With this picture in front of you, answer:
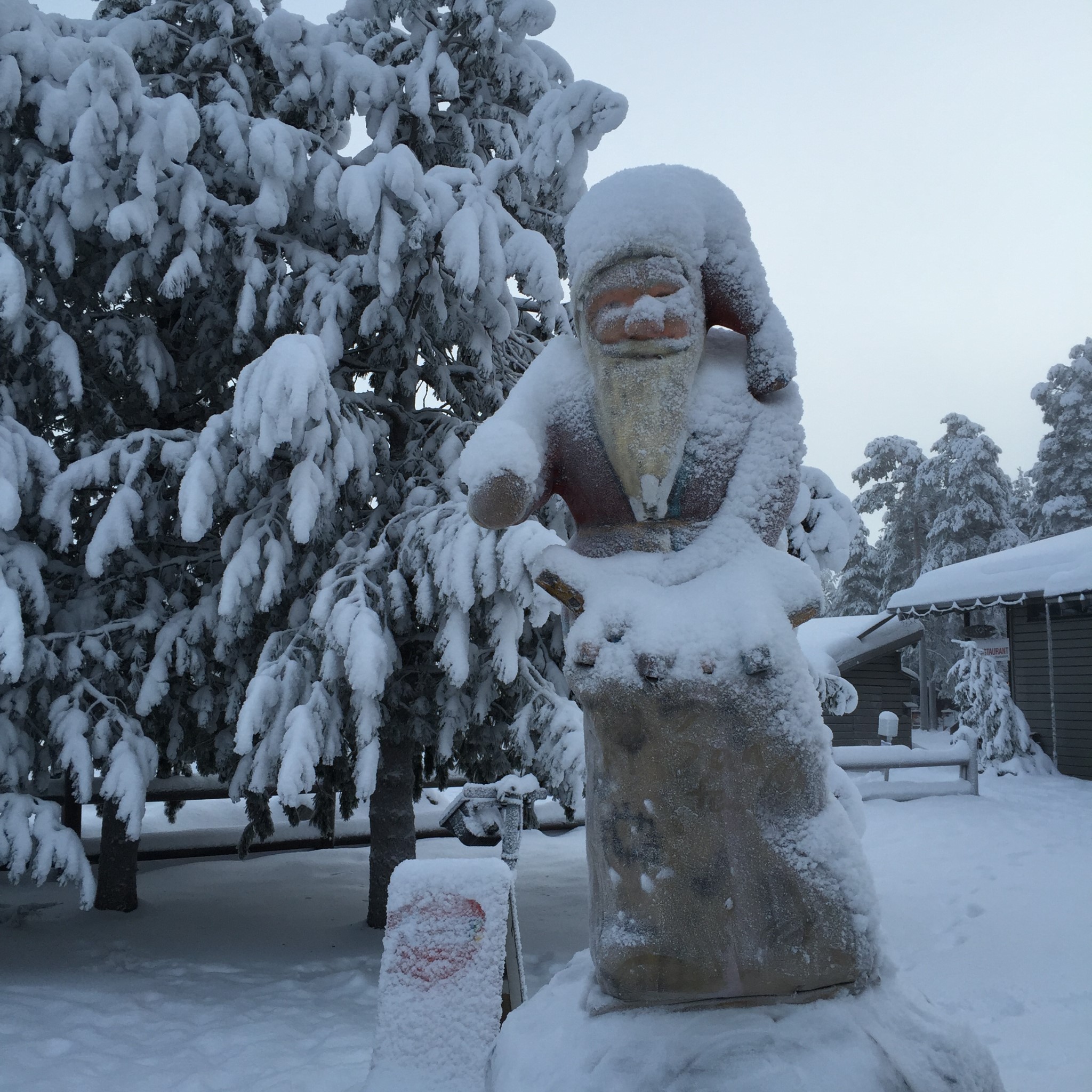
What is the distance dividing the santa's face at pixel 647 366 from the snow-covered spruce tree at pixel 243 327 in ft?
9.22

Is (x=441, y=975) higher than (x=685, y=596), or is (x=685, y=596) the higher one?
(x=685, y=596)

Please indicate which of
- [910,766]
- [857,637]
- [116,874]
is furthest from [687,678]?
[857,637]

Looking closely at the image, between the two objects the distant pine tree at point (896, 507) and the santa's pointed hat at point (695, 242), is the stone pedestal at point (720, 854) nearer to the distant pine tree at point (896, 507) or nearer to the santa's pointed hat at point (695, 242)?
the santa's pointed hat at point (695, 242)

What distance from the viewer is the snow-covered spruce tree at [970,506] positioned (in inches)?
842

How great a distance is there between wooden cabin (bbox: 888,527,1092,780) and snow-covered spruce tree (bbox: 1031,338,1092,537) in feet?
29.0

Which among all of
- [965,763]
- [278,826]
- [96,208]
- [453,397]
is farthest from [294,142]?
[965,763]

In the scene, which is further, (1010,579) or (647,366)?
(1010,579)

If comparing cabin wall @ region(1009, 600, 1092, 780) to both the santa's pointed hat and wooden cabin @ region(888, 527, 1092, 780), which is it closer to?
wooden cabin @ region(888, 527, 1092, 780)

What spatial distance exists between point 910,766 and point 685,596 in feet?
30.8

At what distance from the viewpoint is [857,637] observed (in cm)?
1438

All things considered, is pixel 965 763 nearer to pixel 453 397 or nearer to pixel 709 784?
pixel 453 397

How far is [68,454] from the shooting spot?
6.06m

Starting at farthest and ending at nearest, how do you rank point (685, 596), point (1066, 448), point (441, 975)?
point (1066, 448) → point (441, 975) → point (685, 596)

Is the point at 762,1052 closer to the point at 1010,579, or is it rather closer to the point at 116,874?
the point at 116,874
